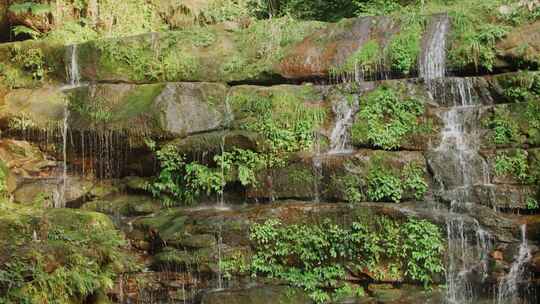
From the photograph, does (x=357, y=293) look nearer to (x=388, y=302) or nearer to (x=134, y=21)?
(x=388, y=302)

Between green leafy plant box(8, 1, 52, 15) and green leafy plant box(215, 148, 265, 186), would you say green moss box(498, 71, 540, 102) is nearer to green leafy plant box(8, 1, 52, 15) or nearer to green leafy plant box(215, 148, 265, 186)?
green leafy plant box(215, 148, 265, 186)

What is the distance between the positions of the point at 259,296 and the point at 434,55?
6228mm

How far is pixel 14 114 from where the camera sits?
12484 millimetres

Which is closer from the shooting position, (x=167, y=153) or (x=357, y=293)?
(x=357, y=293)

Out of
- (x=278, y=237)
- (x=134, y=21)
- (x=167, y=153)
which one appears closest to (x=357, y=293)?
(x=278, y=237)

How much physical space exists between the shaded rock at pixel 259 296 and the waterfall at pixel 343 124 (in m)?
2.97

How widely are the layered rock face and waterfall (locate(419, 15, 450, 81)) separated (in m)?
0.03

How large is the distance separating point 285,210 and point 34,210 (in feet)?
13.3

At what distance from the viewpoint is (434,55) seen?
1180 centimetres

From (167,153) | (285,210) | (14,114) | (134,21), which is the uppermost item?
(134,21)

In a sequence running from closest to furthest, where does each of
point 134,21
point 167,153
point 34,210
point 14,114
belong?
point 34,210 < point 167,153 < point 14,114 < point 134,21

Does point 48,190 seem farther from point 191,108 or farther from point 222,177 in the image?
point 222,177

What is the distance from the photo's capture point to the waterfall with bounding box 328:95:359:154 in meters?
10.9

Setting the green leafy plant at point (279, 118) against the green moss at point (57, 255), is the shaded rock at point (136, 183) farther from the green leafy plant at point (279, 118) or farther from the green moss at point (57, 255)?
the green leafy plant at point (279, 118)
